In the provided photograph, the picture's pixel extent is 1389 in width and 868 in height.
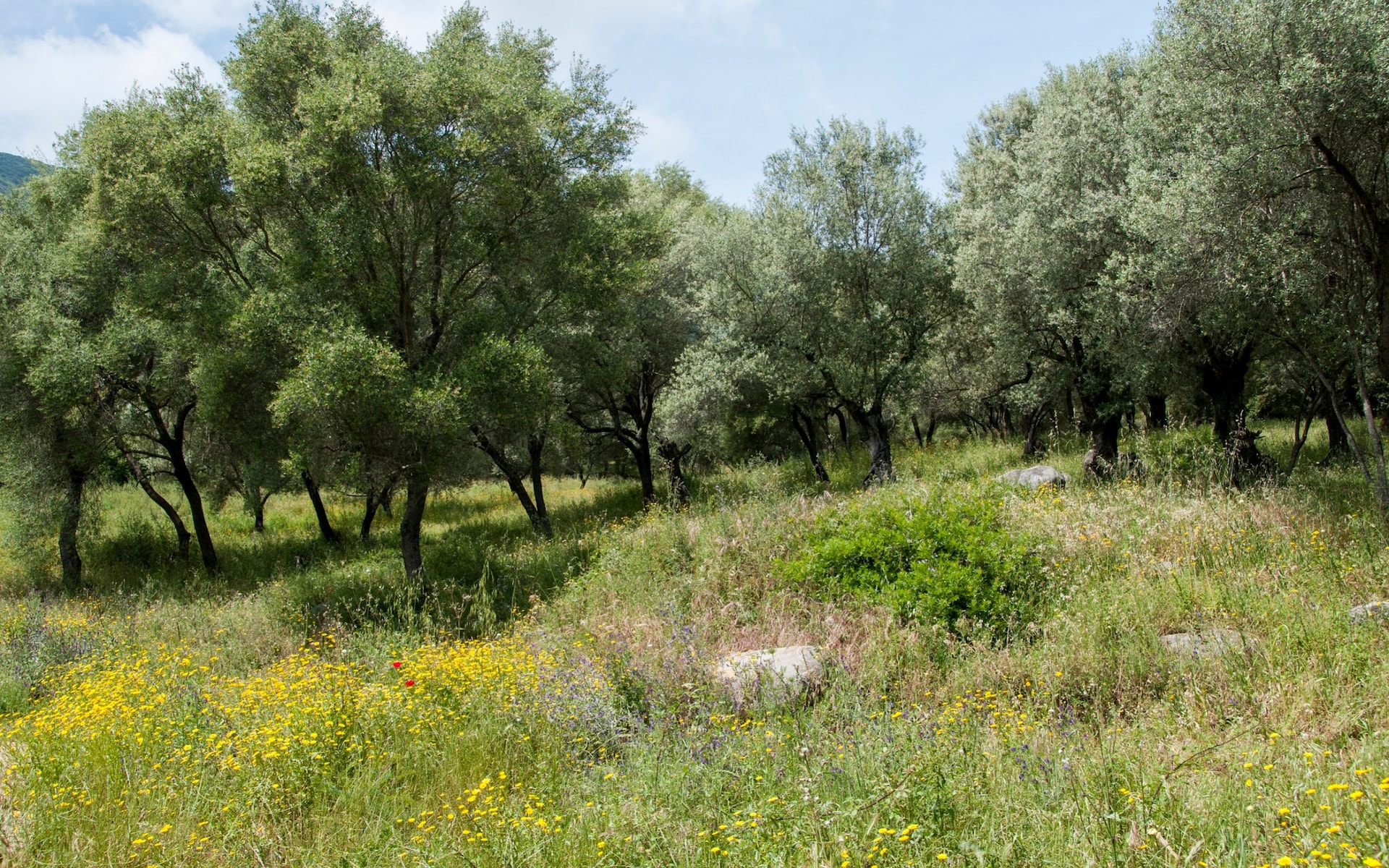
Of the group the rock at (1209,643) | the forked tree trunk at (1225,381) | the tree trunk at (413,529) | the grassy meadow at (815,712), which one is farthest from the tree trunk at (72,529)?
the forked tree trunk at (1225,381)

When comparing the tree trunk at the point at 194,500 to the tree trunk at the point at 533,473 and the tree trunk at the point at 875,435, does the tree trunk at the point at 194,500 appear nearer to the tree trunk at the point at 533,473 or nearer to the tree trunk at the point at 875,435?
the tree trunk at the point at 533,473

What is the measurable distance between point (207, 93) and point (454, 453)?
1143 cm

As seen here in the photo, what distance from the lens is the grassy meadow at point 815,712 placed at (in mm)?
3635

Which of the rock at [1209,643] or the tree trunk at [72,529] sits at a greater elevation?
the tree trunk at [72,529]

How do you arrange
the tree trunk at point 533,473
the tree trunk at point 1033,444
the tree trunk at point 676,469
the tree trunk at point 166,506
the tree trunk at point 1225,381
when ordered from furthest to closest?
the tree trunk at point 676,469, the tree trunk at point 166,506, the tree trunk at point 1033,444, the tree trunk at point 533,473, the tree trunk at point 1225,381

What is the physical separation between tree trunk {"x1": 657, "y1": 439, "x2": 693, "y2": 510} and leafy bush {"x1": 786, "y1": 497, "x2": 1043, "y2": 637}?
26.1 ft

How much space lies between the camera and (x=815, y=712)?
5.21m

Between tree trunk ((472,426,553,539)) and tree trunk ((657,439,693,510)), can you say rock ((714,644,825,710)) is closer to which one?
tree trunk ((657,439,693,510))

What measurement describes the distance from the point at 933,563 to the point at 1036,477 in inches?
282

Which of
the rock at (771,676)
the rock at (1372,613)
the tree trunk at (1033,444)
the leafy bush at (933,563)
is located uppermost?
Answer: the tree trunk at (1033,444)

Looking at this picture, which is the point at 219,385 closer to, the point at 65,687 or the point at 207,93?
the point at 65,687

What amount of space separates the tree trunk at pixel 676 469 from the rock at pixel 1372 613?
38.6 ft

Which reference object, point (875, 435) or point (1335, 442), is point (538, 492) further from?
point (1335, 442)

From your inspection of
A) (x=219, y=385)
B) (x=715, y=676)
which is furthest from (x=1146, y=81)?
(x=219, y=385)
